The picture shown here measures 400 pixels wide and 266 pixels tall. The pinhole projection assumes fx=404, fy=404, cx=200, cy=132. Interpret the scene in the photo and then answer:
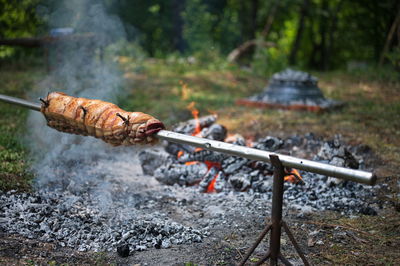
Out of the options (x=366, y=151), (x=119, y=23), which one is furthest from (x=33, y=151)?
(x=119, y=23)

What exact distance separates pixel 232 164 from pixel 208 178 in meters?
0.41

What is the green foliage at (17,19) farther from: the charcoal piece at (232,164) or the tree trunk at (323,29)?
the tree trunk at (323,29)

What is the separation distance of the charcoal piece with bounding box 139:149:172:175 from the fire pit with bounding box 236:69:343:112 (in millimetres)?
3865

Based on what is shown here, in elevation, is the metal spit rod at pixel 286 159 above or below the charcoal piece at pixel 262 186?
above

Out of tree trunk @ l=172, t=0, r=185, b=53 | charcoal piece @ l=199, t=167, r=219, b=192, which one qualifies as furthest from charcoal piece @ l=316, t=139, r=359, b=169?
tree trunk @ l=172, t=0, r=185, b=53

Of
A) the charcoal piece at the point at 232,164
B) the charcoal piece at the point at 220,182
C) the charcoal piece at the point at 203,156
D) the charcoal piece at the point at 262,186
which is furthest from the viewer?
the charcoal piece at the point at 203,156

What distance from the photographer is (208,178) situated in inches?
204

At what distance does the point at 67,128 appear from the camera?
14.2 ft

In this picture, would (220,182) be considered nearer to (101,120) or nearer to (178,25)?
(101,120)

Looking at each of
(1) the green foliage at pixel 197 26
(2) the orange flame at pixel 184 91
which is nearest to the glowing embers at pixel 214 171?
(2) the orange flame at pixel 184 91

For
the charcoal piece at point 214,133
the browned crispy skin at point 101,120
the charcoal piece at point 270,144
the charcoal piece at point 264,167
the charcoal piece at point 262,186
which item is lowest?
the charcoal piece at point 262,186

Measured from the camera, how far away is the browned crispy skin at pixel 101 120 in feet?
11.6

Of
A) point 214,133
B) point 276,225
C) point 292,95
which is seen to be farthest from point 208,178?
point 292,95

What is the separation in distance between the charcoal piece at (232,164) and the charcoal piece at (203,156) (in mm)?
90
